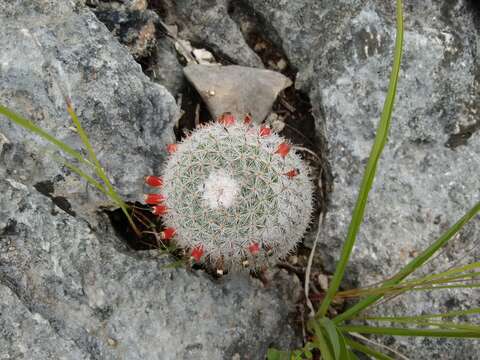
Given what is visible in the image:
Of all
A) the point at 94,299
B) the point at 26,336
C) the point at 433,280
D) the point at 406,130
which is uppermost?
the point at 406,130

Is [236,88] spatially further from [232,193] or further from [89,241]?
[89,241]

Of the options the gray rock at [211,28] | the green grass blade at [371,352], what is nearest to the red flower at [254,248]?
the green grass blade at [371,352]

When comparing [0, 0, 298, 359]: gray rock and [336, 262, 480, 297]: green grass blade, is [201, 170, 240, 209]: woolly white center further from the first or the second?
[336, 262, 480, 297]: green grass blade

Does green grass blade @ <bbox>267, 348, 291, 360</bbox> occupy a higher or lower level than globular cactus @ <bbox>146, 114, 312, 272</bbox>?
lower

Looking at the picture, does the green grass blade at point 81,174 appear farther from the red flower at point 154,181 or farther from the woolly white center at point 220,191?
the woolly white center at point 220,191

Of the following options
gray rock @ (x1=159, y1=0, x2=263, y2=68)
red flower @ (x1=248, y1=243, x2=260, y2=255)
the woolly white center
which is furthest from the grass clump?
gray rock @ (x1=159, y1=0, x2=263, y2=68)

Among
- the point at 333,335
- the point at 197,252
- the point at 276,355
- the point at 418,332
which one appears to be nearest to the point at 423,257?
the point at 418,332
